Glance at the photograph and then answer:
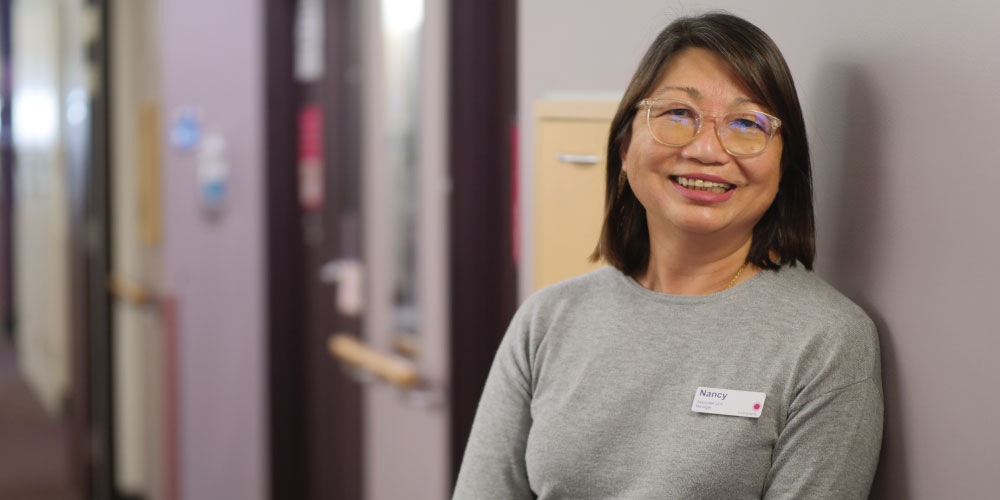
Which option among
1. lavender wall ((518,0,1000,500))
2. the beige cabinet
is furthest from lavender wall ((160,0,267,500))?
lavender wall ((518,0,1000,500))

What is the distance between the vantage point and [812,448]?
1.14 metres

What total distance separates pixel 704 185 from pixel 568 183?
0.50 metres

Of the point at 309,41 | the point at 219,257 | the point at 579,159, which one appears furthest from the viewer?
the point at 219,257

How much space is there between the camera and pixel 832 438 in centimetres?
114

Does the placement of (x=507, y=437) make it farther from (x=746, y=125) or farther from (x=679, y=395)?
(x=746, y=125)

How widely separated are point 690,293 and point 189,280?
3010 millimetres

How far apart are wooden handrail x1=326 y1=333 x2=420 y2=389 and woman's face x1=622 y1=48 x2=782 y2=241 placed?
148 cm

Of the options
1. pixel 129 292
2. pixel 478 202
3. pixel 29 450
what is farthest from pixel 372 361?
pixel 29 450

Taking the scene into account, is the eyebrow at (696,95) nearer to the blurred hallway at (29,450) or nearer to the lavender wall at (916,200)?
the lavender wall at (916,200)

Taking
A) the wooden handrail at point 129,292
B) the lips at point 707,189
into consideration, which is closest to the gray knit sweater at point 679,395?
the lips at point 707,189

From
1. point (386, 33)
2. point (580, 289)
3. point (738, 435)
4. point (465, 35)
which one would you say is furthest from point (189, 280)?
point (738, 435)

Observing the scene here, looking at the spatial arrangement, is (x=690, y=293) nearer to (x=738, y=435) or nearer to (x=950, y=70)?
(x=738, y=435)

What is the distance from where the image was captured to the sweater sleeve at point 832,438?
113cm

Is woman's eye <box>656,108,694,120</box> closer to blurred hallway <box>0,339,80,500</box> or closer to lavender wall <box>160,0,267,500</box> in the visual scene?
lavender wall <box>160,0,267,500</box>
